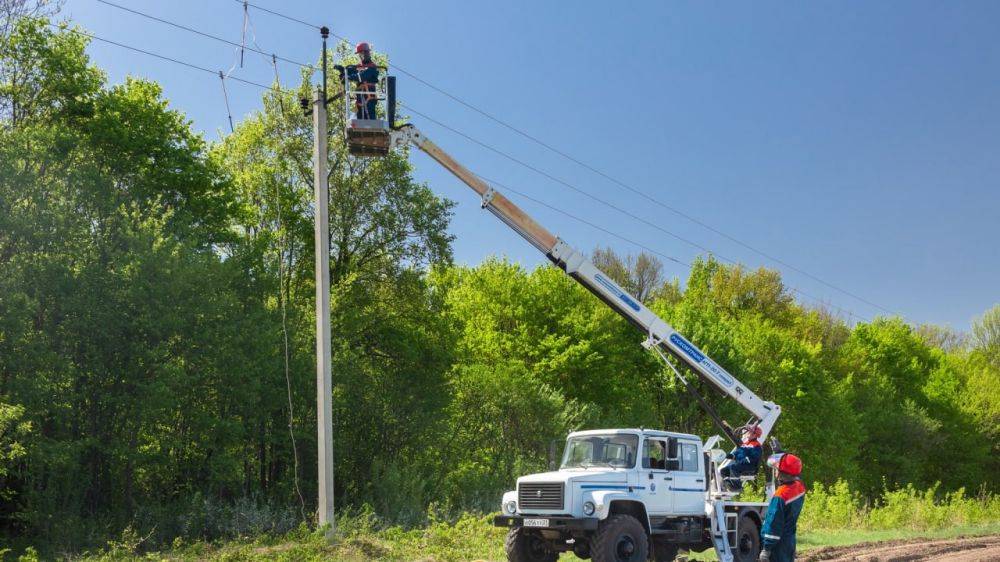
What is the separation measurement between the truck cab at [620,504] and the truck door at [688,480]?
0.02 meters

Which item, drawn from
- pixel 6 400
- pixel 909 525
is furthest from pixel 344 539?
pixel 909 525

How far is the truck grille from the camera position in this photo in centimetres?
1365

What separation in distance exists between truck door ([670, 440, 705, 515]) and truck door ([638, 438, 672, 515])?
0.59 feet

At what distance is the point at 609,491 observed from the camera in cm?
1363

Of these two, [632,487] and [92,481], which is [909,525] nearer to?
[632,487]

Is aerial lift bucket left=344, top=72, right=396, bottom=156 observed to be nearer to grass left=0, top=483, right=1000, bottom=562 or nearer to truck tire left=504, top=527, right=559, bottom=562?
grass left=0, top=483, right=1000, bottom=562

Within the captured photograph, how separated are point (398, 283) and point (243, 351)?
901 centimetres

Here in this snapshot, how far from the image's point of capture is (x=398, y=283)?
31.7 meters

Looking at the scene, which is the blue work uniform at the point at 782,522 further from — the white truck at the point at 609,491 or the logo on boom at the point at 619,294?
the logo on boom at the point at 619,294

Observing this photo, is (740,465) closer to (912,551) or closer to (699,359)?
(699,359)

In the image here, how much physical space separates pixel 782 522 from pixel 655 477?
10.3 ft

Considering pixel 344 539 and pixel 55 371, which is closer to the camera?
pixel 344 539

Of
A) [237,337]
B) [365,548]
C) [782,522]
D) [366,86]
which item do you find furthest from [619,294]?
[237,337]

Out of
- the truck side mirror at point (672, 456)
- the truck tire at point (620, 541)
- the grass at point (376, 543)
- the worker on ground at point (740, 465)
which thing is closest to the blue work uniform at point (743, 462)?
the worker on ground at point (740, 465)
